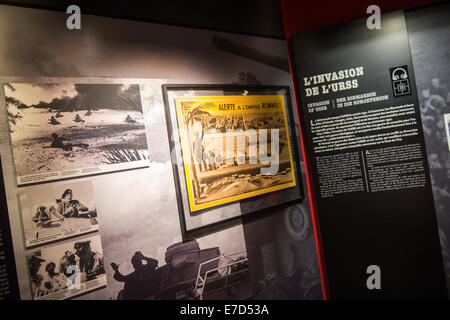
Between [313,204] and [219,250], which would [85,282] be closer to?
[219,250]

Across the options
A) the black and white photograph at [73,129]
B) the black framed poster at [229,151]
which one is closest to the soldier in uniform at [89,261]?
the black and white photograph at [73,129]

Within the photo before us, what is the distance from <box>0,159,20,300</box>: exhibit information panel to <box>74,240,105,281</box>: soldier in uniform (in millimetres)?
324

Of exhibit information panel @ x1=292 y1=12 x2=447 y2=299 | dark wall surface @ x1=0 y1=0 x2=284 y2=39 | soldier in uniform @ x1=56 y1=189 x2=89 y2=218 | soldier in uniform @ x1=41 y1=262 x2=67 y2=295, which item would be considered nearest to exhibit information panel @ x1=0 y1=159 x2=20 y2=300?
soldier in uniform @ x1=41 y1=262 x2=67 y2=295

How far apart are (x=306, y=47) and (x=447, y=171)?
1605mm

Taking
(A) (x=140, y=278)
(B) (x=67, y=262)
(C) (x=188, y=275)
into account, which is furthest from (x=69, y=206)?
(C) (x=188, y=275)

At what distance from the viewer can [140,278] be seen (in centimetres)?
206

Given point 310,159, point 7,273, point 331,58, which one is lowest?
point 7,273

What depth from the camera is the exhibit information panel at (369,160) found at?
2615 millimetres

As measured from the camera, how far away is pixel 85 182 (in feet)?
6.30

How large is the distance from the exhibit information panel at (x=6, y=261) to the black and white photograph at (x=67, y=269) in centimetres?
8

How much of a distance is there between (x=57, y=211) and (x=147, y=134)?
0.75m

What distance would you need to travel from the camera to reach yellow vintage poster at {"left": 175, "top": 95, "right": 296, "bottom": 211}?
2383mm

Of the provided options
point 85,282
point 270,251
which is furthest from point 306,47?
point 85,282

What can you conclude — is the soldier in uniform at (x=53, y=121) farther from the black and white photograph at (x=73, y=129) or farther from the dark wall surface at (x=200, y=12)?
the dark wall surface at (x=200, y=12)
